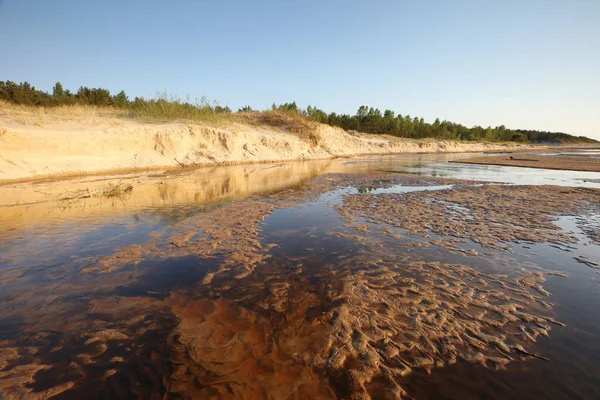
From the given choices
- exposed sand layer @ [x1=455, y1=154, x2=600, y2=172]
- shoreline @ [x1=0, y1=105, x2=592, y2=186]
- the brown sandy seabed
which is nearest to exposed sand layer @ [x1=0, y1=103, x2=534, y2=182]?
shoreline @ [x1=0, y1=105, x2=592, y2=186]

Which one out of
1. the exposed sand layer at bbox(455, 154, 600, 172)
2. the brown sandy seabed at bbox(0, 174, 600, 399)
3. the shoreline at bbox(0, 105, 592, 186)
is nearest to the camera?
the brown sandy seabed at bbox(0, 174, 600, 399)

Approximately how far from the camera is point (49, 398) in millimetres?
1789

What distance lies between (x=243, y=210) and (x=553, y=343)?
5798mm

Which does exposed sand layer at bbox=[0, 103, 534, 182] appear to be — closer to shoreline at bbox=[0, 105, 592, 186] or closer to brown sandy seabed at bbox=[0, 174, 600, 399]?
shoreline at bbox=[0, 105, 592, 186]

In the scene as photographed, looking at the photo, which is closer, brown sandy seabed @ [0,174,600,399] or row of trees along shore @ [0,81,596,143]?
brown sandy seabed @ [0,174,600,399]

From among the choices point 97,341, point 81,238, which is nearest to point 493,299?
point 97,341

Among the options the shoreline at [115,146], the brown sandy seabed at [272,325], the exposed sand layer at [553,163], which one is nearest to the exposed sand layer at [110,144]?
the shoreline at [115,146]

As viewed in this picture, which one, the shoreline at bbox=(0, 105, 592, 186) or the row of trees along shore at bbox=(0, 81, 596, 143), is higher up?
the row of trees along shore at bbox=(0, 81, 596, 143)

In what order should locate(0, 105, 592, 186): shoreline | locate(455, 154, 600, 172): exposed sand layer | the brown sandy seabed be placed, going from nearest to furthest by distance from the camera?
the brown sandy seabed < locate(0, 105, 592, 186): shoreline < locate(455, 154, 600, 172): exposed sand layer

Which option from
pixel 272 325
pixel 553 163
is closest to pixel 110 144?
pixel 272 325

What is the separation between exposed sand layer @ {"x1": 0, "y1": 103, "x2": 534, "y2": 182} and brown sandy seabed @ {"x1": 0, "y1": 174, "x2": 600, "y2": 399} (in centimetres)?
1021

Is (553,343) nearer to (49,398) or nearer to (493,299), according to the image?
(493,299)

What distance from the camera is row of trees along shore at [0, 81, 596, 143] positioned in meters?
18.1

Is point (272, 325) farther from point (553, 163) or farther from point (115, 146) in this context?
point (553, 163)
